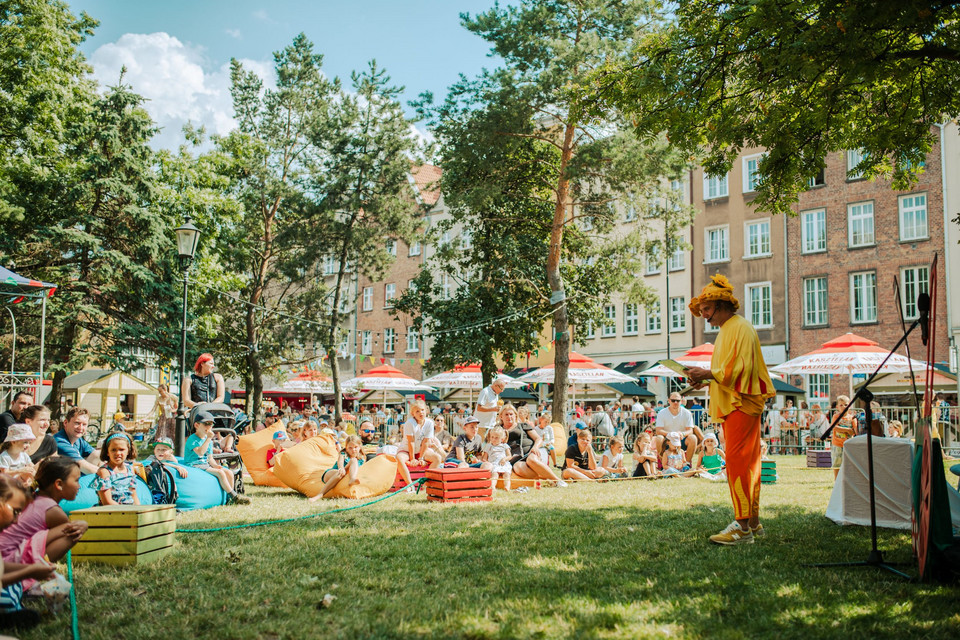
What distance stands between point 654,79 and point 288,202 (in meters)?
26.1

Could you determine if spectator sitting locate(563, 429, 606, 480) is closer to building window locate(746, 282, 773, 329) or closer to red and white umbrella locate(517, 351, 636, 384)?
red and white umbrella locate(517, 351, 636, 384)

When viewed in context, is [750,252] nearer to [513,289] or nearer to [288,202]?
[513,289]

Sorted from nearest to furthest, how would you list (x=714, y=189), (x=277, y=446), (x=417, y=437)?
(x=417, y=437)
(x=277, y=446)
(x=714, y=189)

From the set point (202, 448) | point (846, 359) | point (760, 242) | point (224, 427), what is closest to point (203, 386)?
point (224, 427)

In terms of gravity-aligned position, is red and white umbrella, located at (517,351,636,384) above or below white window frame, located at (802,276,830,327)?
below

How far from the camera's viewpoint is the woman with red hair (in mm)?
11109

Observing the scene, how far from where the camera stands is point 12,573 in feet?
13.0

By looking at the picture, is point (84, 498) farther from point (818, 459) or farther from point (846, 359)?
point (846, 359)

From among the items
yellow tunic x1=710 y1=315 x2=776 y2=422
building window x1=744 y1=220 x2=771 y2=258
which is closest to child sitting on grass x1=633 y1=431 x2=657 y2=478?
yellow tunic x1=710 y1=315 x2=776 y2=422

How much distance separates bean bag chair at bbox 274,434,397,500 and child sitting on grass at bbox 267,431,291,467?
0.38 meters

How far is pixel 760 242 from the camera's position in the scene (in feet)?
113

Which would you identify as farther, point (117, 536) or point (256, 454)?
point (256, 454)

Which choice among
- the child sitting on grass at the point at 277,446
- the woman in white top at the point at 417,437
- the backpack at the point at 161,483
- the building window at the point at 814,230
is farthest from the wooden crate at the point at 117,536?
the building window at the point at 814,230

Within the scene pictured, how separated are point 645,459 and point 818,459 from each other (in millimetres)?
5111
